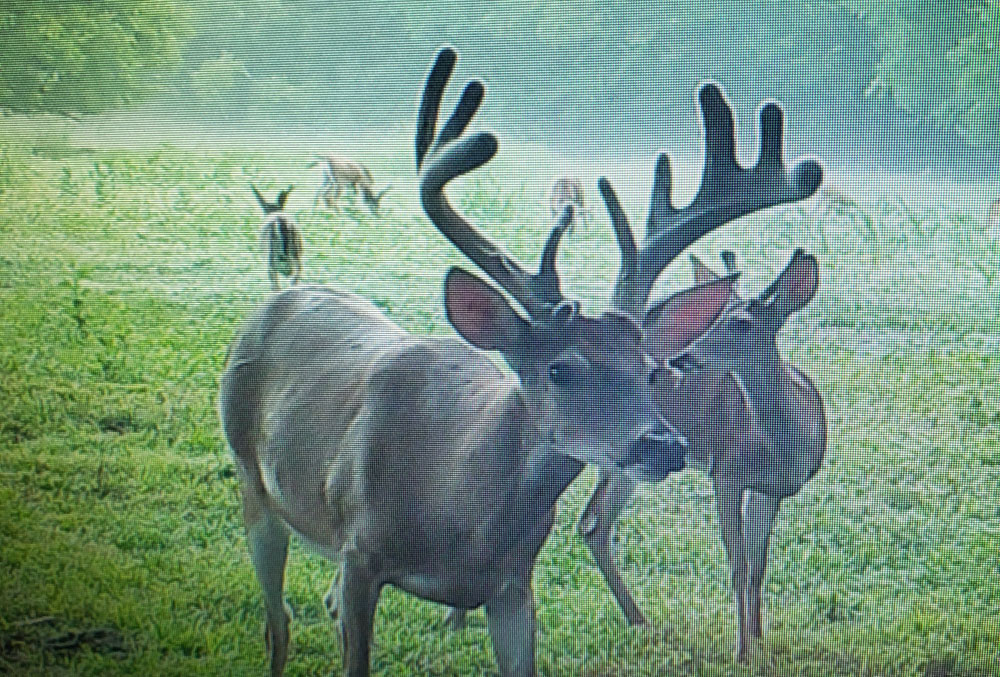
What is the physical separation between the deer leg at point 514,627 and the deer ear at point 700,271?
53 centimetres

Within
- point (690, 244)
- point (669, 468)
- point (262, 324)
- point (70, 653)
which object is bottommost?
point (70, 653)

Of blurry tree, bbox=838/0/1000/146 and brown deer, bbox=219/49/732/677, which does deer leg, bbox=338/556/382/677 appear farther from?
blurry tree, bbox=838/0/1000/146

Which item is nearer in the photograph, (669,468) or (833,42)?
(669,468)

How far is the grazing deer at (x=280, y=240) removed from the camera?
235cm

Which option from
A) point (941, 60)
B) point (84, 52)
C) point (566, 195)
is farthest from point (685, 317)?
point (84, 52)

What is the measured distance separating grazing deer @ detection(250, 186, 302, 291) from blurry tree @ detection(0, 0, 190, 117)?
331 millimetres

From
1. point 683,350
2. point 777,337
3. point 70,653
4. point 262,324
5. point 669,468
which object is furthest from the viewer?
point 70,653

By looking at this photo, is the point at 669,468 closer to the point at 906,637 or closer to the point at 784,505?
the point at 784,505

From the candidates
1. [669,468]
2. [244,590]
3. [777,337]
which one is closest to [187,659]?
[244,590]

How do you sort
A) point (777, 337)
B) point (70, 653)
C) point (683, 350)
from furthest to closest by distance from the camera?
point (70, 653)
point (777, 337)
point (683, 350)

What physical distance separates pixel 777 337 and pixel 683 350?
0.22m

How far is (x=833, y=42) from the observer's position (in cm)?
218

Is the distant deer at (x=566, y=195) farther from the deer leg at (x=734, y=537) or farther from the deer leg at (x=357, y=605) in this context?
the deer leg at (x=357, y=605)

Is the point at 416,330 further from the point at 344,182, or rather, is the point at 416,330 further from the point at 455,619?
the point at 455,619
